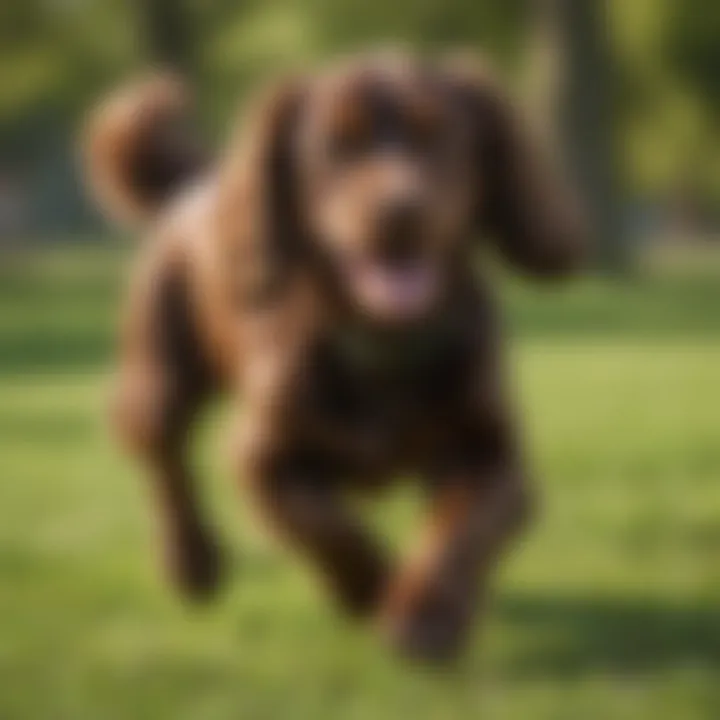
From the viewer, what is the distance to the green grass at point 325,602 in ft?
1.69

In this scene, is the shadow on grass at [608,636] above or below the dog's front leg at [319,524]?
below

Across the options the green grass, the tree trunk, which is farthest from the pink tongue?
the tree trunk

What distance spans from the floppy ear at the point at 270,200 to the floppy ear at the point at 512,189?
7cm

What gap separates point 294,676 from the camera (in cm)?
53

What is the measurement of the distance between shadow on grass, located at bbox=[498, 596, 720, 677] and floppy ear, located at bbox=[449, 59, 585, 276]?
0.13 metres

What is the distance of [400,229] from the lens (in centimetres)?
55

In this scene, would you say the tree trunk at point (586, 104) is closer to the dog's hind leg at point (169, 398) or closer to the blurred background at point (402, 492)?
the blurred background at point (402, 492)

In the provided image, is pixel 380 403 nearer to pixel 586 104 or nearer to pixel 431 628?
pixel 431 628

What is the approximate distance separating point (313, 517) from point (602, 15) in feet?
2.31

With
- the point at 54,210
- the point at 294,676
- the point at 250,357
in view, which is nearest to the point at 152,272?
the point at 250,357

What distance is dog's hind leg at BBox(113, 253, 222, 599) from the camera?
663 millimetres

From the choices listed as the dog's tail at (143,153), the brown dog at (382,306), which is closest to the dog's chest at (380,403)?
the brown dog at (382,306)

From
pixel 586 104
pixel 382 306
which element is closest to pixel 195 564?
pixel 382 306

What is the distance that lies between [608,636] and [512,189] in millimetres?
170
